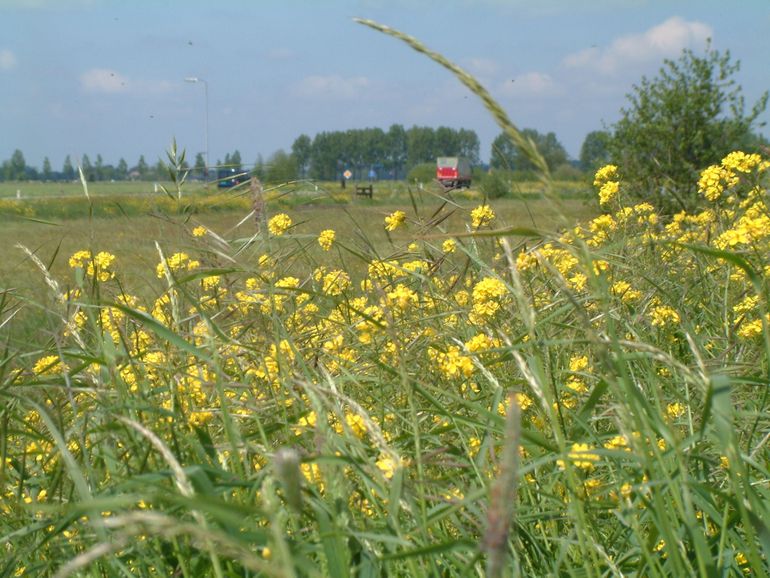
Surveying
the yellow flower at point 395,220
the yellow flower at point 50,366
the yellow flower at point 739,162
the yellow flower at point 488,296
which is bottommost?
the yellow flower at point 50,366

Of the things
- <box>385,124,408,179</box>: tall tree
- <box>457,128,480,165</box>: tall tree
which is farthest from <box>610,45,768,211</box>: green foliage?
<box>385,124,408,179</box>: tall tree

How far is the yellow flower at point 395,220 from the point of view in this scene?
119 inches

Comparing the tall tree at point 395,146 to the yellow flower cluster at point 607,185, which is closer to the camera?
the yellow flower cluster at point 607,185

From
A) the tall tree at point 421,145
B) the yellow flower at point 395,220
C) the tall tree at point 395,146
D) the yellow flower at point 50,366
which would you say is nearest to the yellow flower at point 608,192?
the yellow flower at point 395,220

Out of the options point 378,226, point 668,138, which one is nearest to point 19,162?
point 668,138

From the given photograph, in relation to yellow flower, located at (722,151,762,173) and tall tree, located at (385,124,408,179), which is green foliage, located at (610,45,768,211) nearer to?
yellow flower, located at (722,151,762,173)

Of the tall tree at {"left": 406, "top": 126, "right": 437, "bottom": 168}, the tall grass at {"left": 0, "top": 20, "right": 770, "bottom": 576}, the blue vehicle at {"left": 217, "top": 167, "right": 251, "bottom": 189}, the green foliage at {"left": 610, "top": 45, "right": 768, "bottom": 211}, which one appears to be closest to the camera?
the tall grass at {"left": 0, "top": 20, "right": 770, "bottom": 576}

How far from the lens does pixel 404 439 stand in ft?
5.86

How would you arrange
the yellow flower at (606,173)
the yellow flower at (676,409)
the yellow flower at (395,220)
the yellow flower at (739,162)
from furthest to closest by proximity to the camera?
the yellow flower at (606,173)
the yellow flower at (739,162)
the yellow flower at (395,220)
the yellow flower at (676,409)

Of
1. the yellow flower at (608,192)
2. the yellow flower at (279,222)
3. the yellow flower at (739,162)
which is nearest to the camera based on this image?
the yellow flower at (739,162)

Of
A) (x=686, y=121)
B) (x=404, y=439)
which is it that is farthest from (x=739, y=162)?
(x=686, y=121)

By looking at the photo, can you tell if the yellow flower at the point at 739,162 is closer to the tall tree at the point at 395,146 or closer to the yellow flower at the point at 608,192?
the yellow flower at the point at 608,192

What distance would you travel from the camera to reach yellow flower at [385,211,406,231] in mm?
3016

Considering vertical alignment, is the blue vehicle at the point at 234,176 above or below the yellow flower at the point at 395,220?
above
